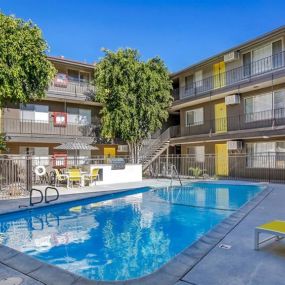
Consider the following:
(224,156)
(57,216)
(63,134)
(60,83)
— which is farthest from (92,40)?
(57,216)

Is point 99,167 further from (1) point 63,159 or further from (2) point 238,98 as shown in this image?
(2) point 238,98

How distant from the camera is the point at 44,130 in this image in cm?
2192

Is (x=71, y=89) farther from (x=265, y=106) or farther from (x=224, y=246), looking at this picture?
(x=224, y=246)

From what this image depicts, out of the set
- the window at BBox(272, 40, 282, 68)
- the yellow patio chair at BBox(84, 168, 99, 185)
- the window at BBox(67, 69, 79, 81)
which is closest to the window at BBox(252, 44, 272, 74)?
the window at BBox(272, 40, 282, 68)

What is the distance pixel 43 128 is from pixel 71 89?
3775 mm

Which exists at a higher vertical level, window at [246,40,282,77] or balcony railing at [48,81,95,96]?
window at [246,40,282,77]

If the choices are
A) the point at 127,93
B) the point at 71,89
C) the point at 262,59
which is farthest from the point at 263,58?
the point at 71,89

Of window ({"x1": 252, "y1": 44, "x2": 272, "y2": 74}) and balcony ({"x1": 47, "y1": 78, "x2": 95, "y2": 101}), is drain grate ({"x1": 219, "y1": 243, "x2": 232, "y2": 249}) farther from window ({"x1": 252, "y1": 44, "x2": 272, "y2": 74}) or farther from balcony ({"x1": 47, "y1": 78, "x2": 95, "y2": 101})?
balcony ({"x1": 47, "y1": 78, "x2": 95, "y2": 101})

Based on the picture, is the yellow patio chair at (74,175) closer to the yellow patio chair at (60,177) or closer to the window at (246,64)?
the yellow patio chair at (60,177)

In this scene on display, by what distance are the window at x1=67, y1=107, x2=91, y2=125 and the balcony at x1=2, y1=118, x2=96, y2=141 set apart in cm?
94

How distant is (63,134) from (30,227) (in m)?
14.1

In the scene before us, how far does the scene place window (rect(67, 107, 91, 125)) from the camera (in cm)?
2436

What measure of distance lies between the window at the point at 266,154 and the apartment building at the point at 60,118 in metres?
9.88

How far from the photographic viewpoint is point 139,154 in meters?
24.5
